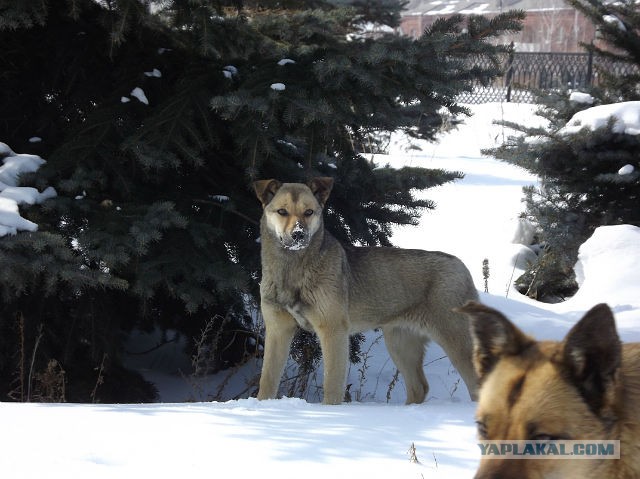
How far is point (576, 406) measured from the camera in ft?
6.93

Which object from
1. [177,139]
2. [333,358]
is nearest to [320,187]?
[177,139]

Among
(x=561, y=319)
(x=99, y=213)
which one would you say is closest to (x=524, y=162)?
(x=561, y=319)

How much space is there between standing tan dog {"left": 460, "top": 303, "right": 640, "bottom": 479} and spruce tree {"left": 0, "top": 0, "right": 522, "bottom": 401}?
415 centimetres

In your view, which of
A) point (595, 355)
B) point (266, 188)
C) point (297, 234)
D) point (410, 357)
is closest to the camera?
point (595, 355)

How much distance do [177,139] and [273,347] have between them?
73.9 inches

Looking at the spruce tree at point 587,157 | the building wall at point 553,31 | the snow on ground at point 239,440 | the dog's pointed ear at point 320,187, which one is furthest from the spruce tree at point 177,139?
the building wall at point 553,31

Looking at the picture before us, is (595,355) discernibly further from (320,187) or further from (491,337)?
(320,187)

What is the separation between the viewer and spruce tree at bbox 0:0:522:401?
20.0ft

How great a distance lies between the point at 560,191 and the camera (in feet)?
34.8

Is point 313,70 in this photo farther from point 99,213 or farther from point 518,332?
point 518,332

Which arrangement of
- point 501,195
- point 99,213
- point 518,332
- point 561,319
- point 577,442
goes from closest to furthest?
point 577,442, point 518,332, point 99,213, point 561,319, point 501,195

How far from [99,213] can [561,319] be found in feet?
16.4

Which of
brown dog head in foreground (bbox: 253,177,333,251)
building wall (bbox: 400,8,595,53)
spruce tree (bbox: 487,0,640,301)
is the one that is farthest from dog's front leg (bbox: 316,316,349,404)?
building wall (bbox: 400,8,595,53)

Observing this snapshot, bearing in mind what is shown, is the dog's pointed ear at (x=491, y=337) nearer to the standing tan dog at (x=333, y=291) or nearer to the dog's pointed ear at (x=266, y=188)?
the standing tan dog at (x=333, y=291)
